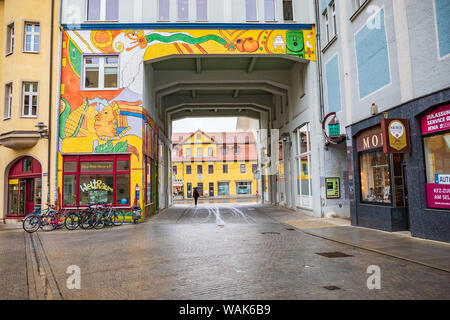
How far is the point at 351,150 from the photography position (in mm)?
13906

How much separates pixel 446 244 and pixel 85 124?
1518 cm

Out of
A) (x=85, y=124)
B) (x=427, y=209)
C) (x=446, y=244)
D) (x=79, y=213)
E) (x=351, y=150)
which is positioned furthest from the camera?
(x=85, y=124)

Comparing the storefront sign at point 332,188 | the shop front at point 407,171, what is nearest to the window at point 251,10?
the shop front at point 407,171

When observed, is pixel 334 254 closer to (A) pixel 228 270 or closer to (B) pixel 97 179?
(A) pixel 228 270

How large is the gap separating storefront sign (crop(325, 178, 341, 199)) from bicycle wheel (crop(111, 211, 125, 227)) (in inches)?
397

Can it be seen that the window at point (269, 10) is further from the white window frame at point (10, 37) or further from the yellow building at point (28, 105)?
the white window frame at point (10, 37)

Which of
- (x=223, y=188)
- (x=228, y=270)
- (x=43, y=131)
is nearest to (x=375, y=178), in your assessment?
(x=228, y=270)

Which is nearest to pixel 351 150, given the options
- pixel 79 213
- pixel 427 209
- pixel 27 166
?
pixel 427 209

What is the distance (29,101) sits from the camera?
17188 millimetres

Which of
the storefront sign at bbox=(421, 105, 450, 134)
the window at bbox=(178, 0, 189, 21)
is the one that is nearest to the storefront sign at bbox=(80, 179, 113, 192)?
the window at bbox=(178, 0, 189, 21)

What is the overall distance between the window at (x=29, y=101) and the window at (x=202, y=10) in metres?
9.27

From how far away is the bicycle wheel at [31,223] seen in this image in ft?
46.0
